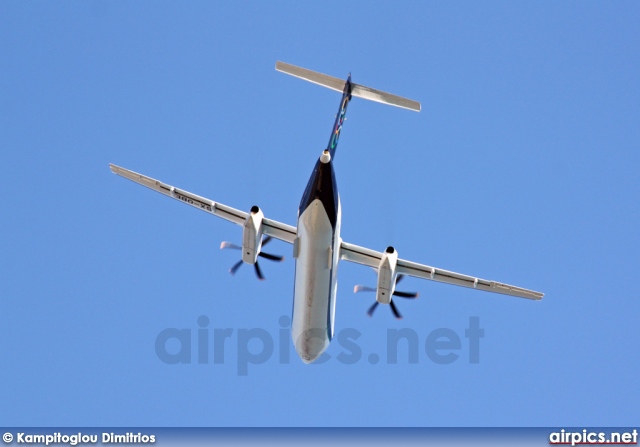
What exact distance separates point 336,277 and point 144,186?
33.1 feet

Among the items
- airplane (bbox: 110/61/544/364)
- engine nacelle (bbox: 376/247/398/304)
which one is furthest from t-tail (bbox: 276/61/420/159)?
engine nacelle (bbox: 376/247/398/304)

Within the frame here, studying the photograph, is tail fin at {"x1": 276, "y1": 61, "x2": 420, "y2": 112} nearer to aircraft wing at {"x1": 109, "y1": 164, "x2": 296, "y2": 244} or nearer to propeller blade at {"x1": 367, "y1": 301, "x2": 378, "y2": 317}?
aircraft wing at {"x1": 109, "y1": 164, "x2": 296, "y2": 244}

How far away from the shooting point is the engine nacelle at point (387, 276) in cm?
4981

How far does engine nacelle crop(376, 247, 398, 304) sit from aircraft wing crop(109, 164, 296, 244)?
14.0 feet

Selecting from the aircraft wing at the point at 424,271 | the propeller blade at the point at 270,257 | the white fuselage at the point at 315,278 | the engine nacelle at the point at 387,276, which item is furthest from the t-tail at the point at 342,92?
the propeller blade at the point at 270,257

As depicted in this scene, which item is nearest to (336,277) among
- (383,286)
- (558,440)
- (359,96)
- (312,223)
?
(383,286)

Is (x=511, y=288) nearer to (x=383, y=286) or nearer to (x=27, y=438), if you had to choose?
(x=383, y=286)

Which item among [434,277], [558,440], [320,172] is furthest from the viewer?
[434,277]

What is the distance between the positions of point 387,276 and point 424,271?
2288mm

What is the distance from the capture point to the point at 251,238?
50.0 metres

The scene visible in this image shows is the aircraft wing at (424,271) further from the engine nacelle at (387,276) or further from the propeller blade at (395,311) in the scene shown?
the propeller blade at (395,311)

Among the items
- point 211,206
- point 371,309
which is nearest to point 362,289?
point 371,309

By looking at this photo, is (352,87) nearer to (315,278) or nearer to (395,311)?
(315,278)

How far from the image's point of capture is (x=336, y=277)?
4991 cm
